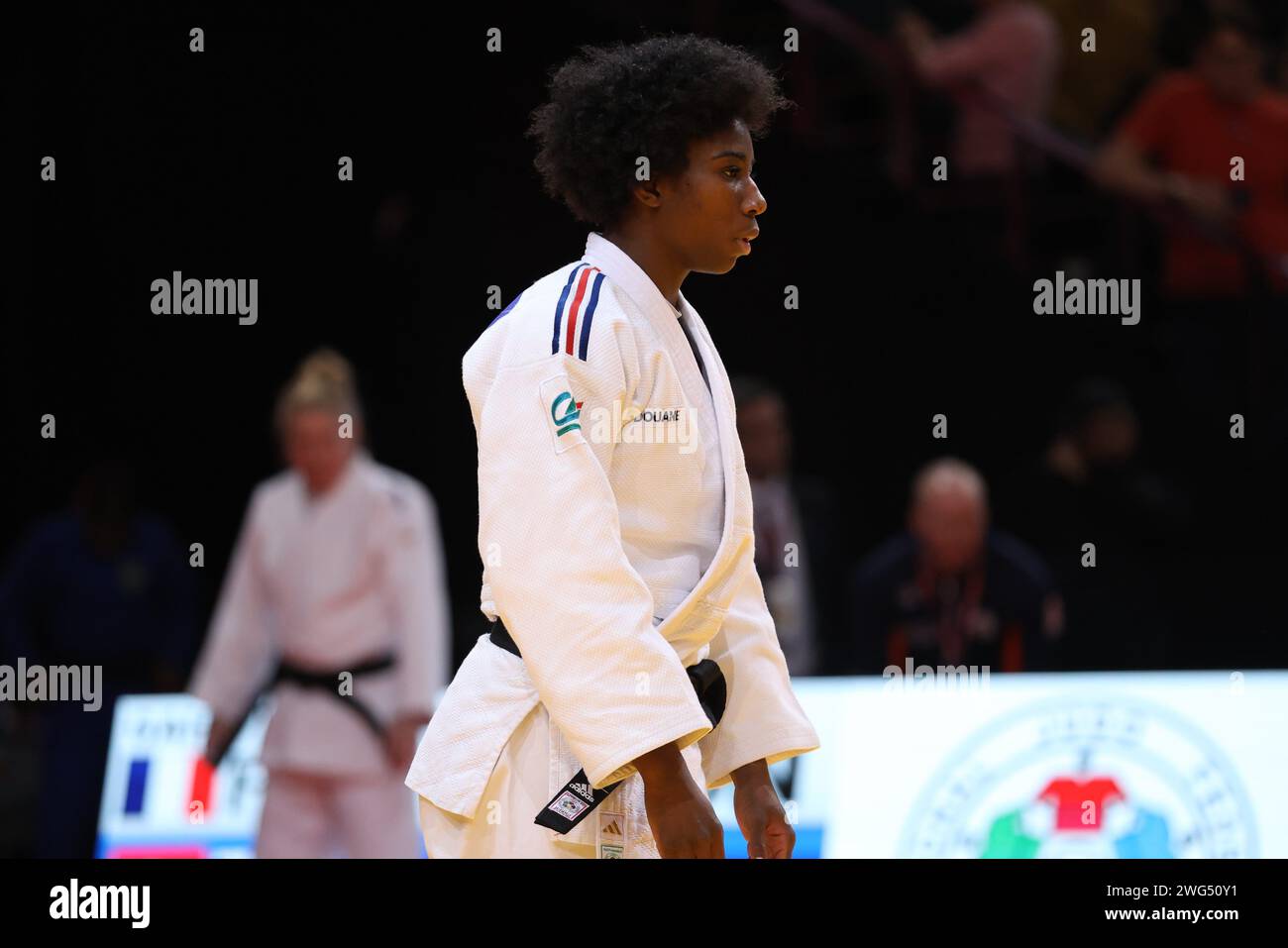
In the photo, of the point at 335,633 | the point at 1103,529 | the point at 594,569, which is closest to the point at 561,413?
the point at 594,569

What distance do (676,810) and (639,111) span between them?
109cm

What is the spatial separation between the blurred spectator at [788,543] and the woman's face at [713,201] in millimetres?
3118

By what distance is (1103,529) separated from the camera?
6.63 meters

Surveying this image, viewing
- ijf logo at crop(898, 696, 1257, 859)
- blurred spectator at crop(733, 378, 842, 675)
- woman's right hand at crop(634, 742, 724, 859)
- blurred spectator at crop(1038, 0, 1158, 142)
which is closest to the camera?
woman's right hand at crop(634, 742, 724, 859)

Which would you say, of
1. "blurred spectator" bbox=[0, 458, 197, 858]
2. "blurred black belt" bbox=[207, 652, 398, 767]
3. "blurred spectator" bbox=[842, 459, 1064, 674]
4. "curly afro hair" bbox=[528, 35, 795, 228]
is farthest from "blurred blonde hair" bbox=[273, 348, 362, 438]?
"curly afro hair" bbox=[528, 35, 795, 228]

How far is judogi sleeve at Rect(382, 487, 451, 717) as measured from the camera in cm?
598

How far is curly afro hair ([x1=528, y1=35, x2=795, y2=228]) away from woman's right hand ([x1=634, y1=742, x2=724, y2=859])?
88 centimetres

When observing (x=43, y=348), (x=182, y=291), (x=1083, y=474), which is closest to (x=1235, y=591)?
(x=1083, y=474)

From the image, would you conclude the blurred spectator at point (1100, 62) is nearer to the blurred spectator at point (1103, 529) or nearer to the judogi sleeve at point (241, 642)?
the blurred spectator at point (1103, 529)

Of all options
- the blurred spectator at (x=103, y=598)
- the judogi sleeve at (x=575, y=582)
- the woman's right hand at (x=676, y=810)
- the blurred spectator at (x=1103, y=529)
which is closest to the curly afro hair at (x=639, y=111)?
the judogi sleeve at (x=575, y=582)

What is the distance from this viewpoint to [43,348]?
7.00 meters

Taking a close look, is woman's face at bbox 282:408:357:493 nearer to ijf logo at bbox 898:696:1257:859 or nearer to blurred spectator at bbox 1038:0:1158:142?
ijf logo at bbox 898:696:1257:859

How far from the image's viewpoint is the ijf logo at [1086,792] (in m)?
5.41

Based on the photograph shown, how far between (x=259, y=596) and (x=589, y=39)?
108 inches
